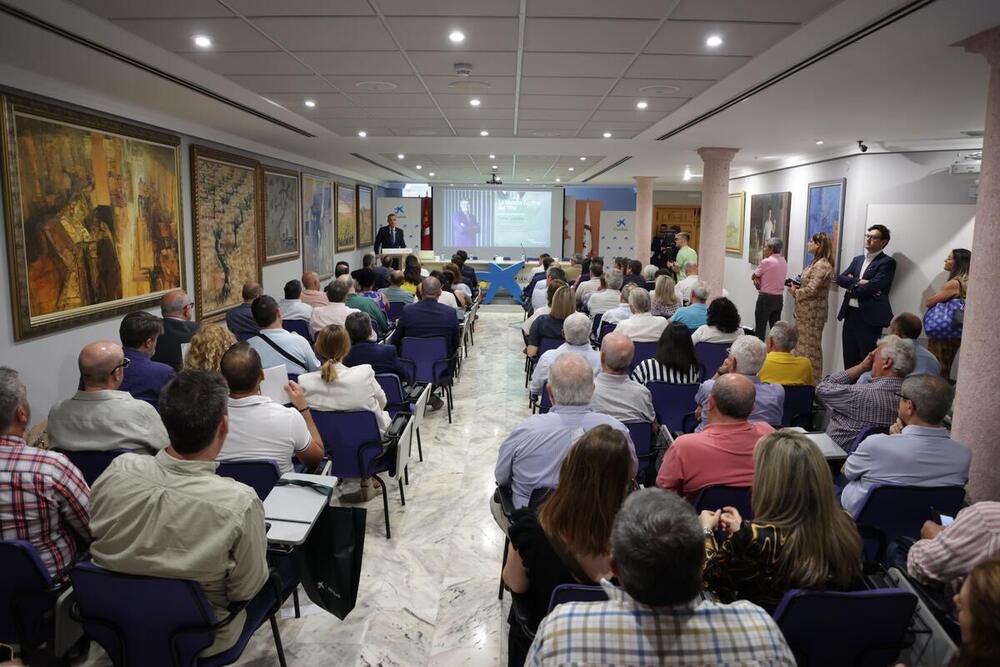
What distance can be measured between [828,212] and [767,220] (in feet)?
7.80

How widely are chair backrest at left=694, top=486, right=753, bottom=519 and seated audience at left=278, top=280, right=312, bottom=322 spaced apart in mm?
4928

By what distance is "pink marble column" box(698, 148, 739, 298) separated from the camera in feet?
31.7

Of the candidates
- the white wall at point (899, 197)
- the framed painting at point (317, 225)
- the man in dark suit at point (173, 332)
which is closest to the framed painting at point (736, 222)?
the white wall at point (899, 197)

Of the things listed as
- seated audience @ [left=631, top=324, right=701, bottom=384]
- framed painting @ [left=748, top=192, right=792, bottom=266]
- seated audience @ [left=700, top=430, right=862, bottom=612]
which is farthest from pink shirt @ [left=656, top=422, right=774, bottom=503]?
framed painting @ [left=748, top=192, right=792, bottom=266]

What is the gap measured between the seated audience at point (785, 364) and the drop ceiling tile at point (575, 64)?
6.96ft

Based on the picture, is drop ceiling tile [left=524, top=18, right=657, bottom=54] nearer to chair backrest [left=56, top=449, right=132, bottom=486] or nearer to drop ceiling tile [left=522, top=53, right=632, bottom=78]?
drop ceiling tile [left=522, top=53, right=632, bottom=78]

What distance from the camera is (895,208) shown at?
28.4 feet

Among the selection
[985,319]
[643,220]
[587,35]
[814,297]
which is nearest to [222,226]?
[587,35]

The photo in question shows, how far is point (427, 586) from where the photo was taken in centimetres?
355

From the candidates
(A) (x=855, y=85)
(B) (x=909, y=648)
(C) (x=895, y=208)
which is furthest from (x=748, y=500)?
(C) (x=895, y=208)

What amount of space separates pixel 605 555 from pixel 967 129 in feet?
26.2

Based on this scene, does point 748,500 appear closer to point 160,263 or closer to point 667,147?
point 160,263

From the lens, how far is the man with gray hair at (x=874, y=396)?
146 inches

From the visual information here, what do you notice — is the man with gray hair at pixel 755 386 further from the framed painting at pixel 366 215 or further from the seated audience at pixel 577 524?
the framed painting at pixel 366 215
